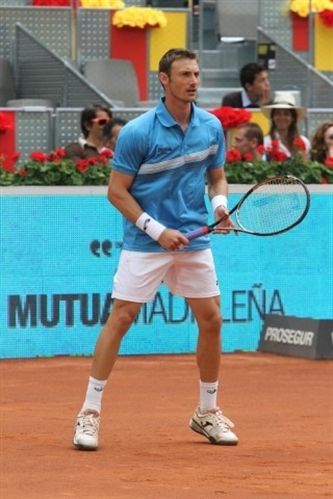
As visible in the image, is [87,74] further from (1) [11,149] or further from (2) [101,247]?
(2) [101,247]

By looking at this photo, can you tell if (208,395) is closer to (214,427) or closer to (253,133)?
(214,427)

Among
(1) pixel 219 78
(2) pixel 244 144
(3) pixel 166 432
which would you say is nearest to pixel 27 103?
(1) pixel 219 78

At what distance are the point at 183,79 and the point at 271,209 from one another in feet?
3.05

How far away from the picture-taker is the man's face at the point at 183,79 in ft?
26.8

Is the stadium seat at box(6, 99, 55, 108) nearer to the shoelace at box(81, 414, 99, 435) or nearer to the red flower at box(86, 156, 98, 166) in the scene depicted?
the red flower at box(86, 156, 98, 166)

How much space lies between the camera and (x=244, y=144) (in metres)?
13.9

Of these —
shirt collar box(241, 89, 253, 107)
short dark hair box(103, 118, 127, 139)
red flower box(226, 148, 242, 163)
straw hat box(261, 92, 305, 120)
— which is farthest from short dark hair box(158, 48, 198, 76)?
shirt collar box(241, 89, 253, 107)

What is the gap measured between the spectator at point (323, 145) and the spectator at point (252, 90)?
1967 mm

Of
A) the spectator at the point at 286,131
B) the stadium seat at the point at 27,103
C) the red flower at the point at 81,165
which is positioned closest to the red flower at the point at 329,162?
the spectator at the point at 286,131

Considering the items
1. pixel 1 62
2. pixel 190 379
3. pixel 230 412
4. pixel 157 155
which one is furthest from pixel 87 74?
pixel 157 155

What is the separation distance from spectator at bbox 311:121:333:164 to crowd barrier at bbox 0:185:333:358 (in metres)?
0.61

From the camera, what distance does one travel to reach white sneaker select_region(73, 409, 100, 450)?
8.22m

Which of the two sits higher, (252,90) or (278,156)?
(252,90)

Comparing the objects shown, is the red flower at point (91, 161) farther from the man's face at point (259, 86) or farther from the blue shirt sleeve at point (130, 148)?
the blue shirt sleeve at point (130, 148)
